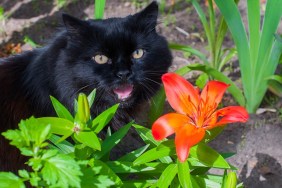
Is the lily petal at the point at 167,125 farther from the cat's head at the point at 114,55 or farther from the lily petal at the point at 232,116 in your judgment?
the cat's head at the point at 114,55

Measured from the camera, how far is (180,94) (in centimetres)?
121

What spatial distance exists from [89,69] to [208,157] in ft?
1.87

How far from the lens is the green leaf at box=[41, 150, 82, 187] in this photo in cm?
92

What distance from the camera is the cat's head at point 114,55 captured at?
1559 millimetres

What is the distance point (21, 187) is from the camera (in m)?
0.93

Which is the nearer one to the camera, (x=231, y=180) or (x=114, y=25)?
(x=231, y=180)

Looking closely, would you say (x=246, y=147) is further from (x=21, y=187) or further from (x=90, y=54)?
(x=21, y=187)

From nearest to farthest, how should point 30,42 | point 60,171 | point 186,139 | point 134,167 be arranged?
1. point 60,171
2. point 186,139
3. point 134,167
4. point 30,42

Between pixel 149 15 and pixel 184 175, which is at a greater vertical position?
pixel 149 15

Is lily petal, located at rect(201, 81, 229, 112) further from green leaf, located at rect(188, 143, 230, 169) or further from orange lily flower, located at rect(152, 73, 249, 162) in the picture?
green leaf, located at rect(188, 143, 230, 169)

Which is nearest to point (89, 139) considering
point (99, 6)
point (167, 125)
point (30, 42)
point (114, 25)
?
point (167, 125)

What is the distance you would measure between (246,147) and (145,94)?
625mm

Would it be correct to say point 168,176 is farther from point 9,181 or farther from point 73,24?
point 73,24

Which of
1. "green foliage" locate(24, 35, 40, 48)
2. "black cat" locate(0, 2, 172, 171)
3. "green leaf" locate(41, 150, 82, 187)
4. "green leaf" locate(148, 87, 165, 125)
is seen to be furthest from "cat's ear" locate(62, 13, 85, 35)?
"green foliage" locate(24, 35, 40, 48)
